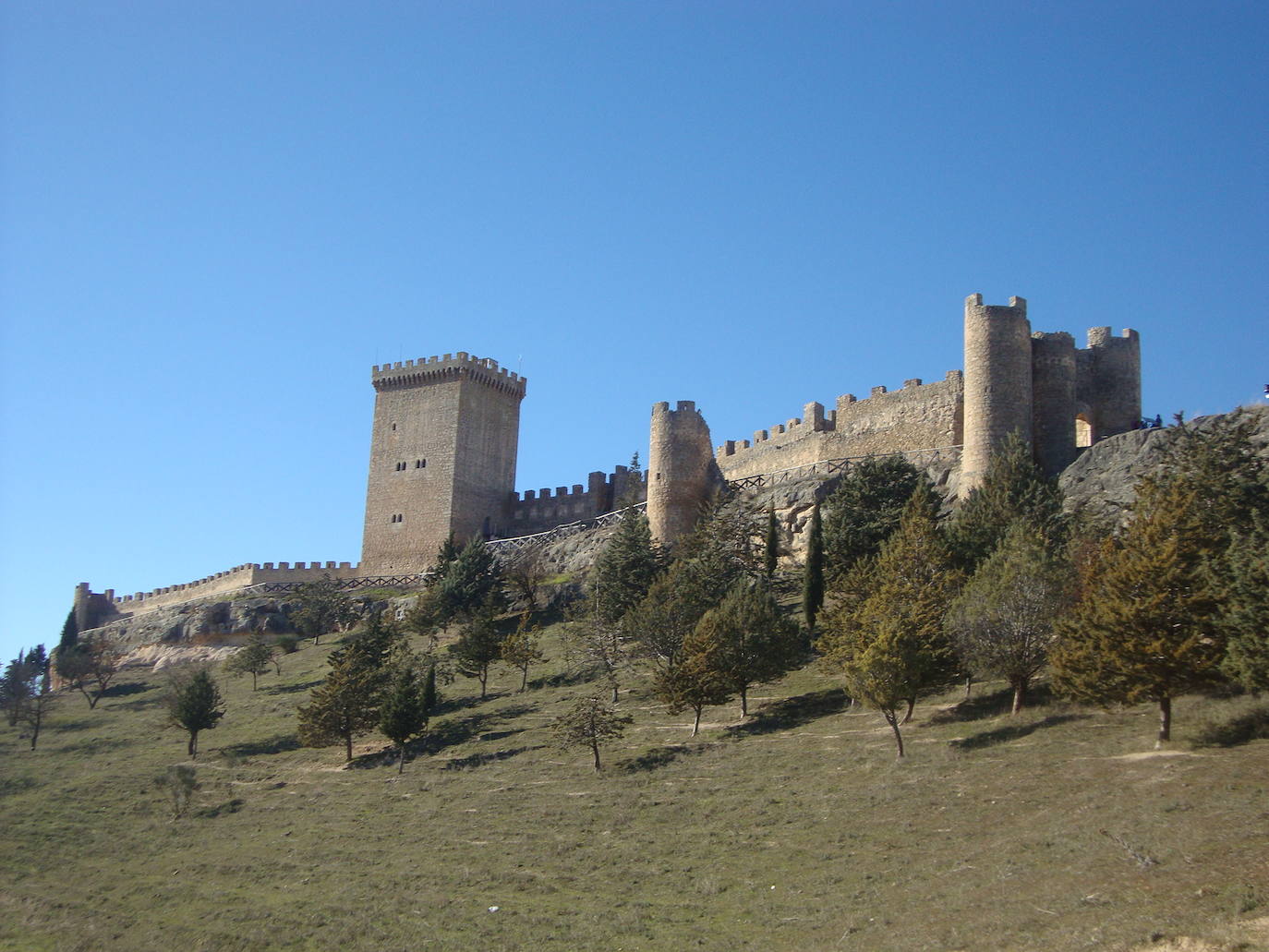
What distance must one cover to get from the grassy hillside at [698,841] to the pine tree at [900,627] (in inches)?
53.1

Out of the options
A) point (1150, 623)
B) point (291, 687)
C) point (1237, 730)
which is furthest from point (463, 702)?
point (1237, 730)

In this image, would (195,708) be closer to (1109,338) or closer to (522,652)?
(522,652)

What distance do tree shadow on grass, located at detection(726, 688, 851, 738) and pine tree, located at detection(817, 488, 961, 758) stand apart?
1.85 meters

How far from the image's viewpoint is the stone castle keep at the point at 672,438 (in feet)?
144

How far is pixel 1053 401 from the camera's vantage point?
145 ft

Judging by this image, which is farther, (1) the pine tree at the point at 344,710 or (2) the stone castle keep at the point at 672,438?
(2) the stone castle keep at the point at 672,438

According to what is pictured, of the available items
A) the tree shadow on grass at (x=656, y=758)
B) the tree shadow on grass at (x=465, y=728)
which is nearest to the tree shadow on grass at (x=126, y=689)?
the tree shadow on grass at (x=465, y=728)

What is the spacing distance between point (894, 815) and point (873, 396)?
28.2 meters

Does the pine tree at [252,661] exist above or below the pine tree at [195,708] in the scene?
above

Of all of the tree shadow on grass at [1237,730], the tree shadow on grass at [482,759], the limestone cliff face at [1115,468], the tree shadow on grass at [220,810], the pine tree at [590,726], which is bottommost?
the tree shadow on grass at [220,810]

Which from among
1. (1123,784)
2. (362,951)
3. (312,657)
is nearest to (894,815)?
(1123,784)

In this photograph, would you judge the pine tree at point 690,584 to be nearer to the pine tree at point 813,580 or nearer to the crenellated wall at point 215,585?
the pine tree at point 813,580

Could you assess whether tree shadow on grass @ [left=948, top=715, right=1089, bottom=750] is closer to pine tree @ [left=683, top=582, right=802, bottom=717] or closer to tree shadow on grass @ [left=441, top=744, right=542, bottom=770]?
pine tree @ [left=683, top=582, right=802, bottom=717]

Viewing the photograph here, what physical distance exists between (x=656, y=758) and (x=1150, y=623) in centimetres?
1352
